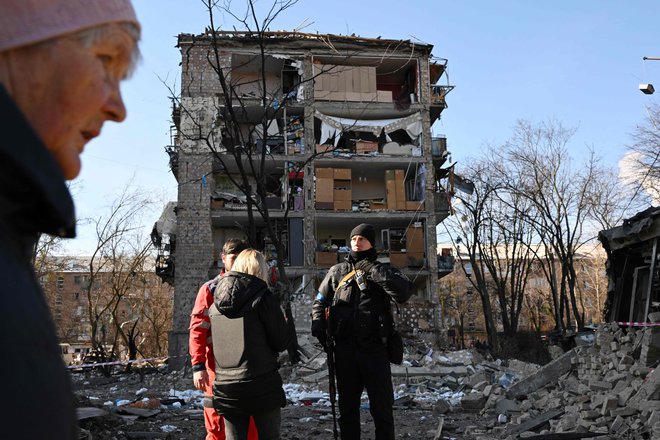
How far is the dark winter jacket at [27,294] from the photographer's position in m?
0.64

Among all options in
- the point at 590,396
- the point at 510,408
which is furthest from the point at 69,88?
the point at 510,408

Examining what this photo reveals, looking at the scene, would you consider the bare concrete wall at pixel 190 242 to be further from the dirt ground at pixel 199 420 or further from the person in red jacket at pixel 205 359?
the person in red jacket at pixel 205 359

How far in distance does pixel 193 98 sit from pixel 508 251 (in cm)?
1989

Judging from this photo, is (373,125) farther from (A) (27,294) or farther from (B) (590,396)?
(A) (27,294)

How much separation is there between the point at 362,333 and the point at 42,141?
4913 mm

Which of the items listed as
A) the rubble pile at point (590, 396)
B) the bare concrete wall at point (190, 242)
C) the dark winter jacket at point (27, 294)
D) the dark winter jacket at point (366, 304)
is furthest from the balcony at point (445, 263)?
the dark winter jacket at point (27, 294)

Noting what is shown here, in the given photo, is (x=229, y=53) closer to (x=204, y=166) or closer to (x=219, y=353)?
(x=204, y=166)

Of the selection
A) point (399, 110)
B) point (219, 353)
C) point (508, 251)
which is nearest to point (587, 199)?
point (508, 251)

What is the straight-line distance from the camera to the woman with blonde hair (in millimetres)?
4434

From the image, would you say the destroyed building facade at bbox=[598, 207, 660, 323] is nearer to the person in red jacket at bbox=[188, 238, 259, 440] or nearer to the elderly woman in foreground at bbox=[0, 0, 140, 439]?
the person in red jacket at bbox=[188, 238, 259, 440]

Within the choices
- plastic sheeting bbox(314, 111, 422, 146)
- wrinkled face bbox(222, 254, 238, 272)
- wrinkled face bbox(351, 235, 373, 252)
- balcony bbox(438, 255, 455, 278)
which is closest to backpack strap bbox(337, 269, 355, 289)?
wrinkled face bbox(351, 235, 373, 252)

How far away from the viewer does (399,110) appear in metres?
29.5

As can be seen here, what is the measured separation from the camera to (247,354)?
4.46 m

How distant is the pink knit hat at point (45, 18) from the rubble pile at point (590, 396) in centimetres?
653
